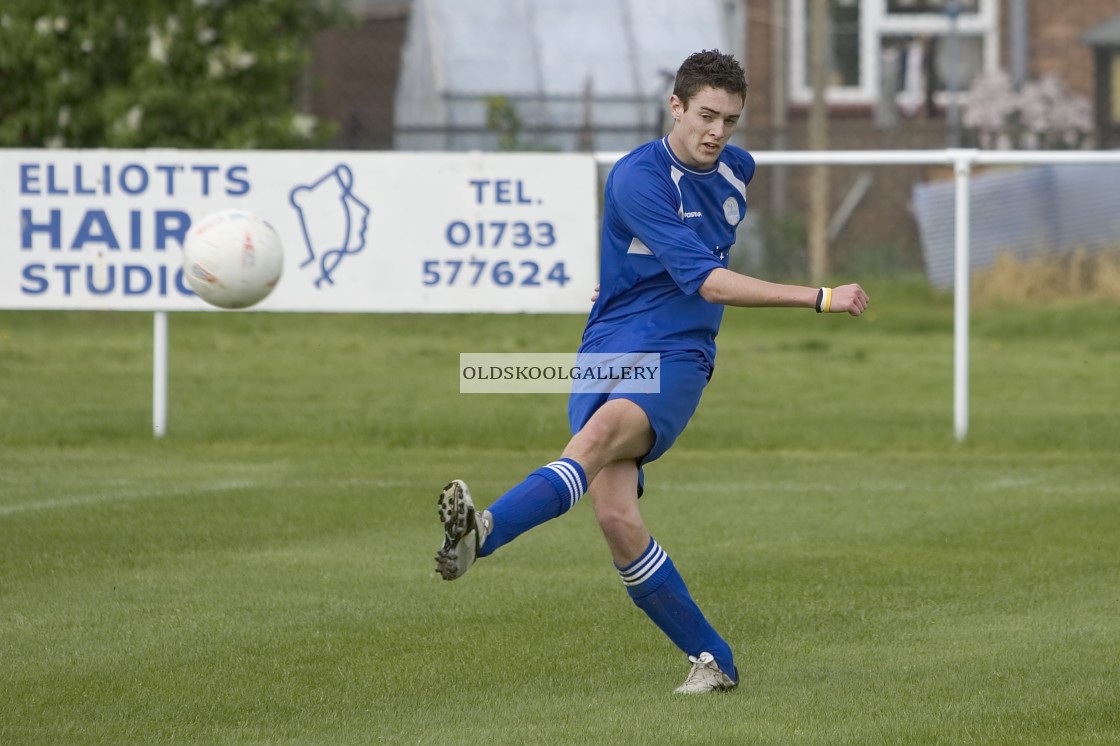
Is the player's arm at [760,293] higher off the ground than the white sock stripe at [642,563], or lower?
higher

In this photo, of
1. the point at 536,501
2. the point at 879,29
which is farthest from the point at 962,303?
the point at 879,29

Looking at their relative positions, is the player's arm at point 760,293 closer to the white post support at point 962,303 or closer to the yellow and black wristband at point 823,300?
the yellow and black wristband at point 823,300

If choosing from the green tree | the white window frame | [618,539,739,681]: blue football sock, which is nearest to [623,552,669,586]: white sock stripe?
[618,539,739,681]: blue football sock

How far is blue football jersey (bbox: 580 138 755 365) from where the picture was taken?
5.52 meters

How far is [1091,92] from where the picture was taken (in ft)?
83.6

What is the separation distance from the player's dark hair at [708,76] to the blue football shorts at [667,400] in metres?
0.78

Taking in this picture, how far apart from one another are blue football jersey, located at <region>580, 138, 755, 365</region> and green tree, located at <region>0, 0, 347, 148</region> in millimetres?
13445

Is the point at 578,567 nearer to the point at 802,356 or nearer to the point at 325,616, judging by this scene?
the point at 325,616

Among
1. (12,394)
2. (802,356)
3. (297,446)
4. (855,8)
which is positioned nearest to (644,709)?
(297,446)

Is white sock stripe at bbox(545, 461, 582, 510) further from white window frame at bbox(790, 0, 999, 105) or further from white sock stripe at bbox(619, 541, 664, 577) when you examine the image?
white window frame at bbox(790, 0, 999, 105)

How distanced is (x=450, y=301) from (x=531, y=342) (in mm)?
4719

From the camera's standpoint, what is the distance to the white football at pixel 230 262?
27.5 ft

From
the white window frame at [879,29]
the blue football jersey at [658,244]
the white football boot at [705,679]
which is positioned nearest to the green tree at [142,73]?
the white window frame at [879,29]

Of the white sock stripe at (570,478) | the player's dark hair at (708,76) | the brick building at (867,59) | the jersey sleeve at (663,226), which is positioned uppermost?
the brick building at (867,59)
